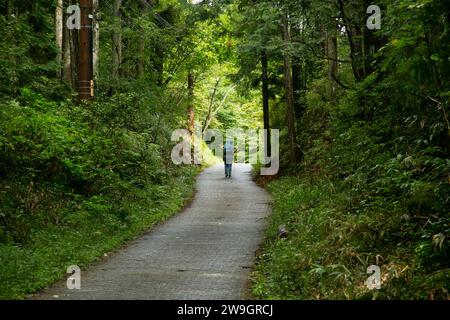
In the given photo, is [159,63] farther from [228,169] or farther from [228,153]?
[228,169]

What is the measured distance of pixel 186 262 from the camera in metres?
9.82

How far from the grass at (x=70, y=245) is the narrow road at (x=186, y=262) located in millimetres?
272

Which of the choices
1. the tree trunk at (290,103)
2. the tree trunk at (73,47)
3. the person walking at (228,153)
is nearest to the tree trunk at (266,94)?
the person walking at (228,153)

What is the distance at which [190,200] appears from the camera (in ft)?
63.9

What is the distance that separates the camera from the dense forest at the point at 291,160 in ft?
24.1

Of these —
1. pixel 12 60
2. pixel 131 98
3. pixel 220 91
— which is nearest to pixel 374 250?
pixel 131 98

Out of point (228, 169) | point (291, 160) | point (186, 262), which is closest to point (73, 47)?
point (291, 160)

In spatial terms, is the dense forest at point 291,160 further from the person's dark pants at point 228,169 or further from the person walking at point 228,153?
the person's dark pants at point 228,169

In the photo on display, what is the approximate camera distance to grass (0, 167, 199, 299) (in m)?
7.84

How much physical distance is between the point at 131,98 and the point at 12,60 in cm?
348

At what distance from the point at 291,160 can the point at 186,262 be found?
14.6 m

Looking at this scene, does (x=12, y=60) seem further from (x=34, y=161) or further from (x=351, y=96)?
(x=351, y=96)

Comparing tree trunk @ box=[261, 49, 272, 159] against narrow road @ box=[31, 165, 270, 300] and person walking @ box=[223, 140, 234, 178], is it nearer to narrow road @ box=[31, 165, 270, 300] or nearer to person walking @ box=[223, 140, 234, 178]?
person walking @ box=[223, 140, 234, 178]
